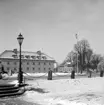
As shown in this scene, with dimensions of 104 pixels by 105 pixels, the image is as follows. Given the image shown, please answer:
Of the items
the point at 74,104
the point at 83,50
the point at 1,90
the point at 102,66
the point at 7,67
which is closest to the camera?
the point at 74,104

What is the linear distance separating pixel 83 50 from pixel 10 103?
6001 cm

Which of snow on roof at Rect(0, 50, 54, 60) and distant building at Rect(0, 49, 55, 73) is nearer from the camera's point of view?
distant building at Rect(0, 49, 55, 73)

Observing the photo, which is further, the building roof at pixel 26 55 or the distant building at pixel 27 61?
the building roof at pixel 26 55

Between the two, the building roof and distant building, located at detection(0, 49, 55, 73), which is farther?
the building roof

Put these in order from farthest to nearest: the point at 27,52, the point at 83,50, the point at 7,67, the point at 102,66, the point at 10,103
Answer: the point at 27,52 < the point at 7,67 < the point at 102,66 < the point at 83,50 < the point at 10,103

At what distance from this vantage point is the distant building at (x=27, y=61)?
8088cm

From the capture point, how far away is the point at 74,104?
31.4 feet

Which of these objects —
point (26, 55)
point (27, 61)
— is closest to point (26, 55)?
point (26, 55)

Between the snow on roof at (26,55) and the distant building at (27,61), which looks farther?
the snow on roof at (26,55)

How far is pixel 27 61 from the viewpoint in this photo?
275 feet

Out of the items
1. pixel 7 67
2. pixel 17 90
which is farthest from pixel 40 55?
pixel 17 90

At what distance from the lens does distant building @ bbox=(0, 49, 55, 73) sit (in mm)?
80875

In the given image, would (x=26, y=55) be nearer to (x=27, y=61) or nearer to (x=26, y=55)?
(x=26, y=55)

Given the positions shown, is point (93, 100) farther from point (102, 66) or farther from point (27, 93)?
point (102, 66)
